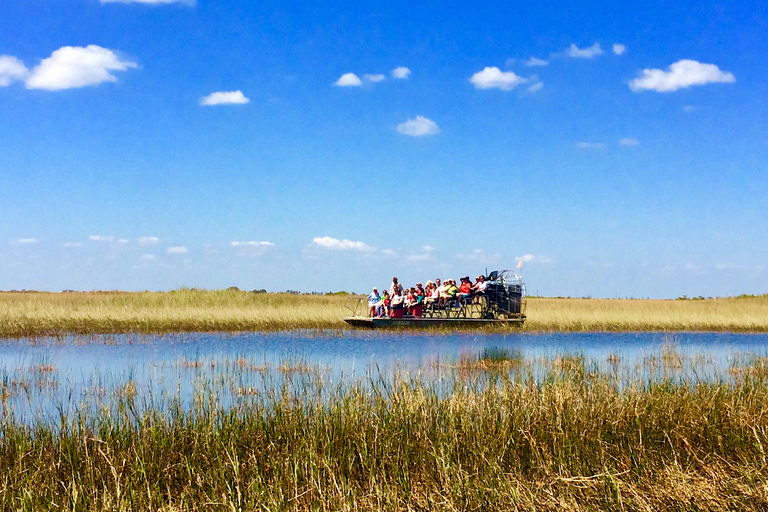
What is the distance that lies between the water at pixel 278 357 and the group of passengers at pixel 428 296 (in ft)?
8.56

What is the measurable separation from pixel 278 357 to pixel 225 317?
36.2ft

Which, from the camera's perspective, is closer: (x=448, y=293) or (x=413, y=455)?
(x=413, y=455)

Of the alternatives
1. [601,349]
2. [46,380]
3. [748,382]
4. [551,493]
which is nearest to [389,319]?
[601,349]

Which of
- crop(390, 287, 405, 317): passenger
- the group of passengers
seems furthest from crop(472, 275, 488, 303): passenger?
crop(390, 287, 405, 317): passenger

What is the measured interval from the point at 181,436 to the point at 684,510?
4758 mm

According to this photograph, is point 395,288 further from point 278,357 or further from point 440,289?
point 278,357

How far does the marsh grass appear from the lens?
5500 mm

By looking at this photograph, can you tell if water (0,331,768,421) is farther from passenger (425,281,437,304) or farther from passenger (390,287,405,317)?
passenger (425,281,437,304)

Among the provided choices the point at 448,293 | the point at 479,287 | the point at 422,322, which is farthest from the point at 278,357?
the point at 479,287

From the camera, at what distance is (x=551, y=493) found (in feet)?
18.0

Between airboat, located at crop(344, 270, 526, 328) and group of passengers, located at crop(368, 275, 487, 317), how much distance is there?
0.04 meters

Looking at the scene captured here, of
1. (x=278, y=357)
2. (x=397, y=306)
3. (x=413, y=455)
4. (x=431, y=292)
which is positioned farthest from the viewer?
(x=431, y=292)

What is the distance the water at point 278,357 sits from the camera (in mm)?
11188

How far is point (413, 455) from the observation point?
22.1ft
